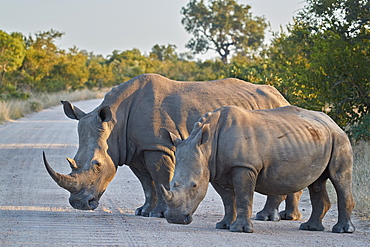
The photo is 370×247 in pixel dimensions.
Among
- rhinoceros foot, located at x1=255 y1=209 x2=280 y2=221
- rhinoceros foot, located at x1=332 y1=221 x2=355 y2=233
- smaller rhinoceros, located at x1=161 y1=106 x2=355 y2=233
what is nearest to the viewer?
smaller rhinoceros, located at x1=161 y1=106 x2=355 y2=233

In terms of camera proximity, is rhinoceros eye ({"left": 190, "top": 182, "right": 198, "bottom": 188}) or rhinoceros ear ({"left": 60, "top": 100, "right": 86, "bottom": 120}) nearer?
rhinoceros eye ({"left": 190, "top": 182, "right": 198, "bottom": 188})

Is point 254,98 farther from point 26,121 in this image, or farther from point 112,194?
point 26,121

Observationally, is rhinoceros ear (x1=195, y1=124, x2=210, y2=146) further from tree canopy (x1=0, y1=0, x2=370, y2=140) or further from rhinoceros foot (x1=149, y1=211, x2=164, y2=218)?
tree canopy (x1=0, y1=0, x2=370, y2=140)

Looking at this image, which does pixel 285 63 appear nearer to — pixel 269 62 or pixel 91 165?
pixel 269 62

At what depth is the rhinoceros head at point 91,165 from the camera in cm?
724

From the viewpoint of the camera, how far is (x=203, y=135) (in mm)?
6539

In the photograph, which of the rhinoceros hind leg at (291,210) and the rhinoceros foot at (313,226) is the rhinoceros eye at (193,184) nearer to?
the rhinoceros foot at (313,226)

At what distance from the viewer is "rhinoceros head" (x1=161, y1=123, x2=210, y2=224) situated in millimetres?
6195

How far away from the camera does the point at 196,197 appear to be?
6.34m

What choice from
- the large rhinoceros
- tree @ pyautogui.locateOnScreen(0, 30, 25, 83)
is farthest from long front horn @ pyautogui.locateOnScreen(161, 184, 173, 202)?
tree @ pyautogui.locateOnScreen(0, 30, 25, 83)

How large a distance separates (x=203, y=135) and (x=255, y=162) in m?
0.61

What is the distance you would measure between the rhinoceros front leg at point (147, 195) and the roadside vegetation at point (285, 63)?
2.60m

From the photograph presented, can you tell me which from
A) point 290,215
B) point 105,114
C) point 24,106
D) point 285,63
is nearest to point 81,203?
point 105,114

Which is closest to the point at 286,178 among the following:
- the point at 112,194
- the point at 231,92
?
the point at 231,92
